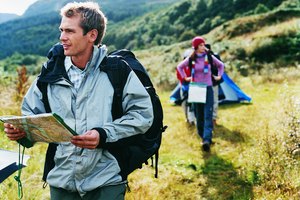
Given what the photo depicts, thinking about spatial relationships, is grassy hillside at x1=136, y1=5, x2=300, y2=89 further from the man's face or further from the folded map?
the folded map

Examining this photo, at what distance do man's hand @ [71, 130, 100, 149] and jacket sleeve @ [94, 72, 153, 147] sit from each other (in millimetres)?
135

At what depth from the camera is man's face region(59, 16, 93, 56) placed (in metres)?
2.83

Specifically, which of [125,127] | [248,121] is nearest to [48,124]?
[125,127]

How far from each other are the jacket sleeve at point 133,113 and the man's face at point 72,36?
1.30 feet

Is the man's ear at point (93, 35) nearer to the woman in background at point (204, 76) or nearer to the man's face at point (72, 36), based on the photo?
the man's face at point (72, 36)

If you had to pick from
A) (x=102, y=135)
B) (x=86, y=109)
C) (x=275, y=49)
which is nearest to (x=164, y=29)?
(x=275, y=49)

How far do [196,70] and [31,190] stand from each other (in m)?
3.44

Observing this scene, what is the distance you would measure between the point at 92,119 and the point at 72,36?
22.5 inches

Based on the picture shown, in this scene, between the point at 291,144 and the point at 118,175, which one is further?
the point at 291,144

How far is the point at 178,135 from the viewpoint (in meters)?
8.20

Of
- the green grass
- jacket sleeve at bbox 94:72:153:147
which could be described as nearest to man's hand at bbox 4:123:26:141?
jacket sleeve at bbox 94:72:153:147

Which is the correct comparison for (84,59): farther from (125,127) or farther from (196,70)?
(196,70)

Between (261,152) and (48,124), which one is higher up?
(48,124)

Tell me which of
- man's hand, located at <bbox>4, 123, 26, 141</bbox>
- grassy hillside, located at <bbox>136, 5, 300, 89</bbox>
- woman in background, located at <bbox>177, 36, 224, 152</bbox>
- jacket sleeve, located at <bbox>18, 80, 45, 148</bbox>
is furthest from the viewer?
grassy hillside, located at <bbox>136, 5, 300, 89</bbox>
